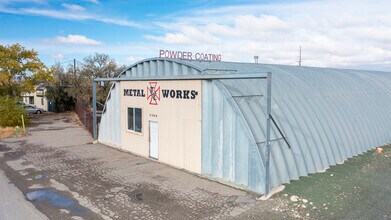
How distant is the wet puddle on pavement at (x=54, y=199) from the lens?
908 centimetres

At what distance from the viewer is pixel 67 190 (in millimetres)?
10508

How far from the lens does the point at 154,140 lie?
14.5 metres

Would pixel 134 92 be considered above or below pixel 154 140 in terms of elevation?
above

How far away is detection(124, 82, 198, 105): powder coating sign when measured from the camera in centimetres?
1262

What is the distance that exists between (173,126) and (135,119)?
128 inches

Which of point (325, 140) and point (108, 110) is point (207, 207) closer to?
point (325, 140)

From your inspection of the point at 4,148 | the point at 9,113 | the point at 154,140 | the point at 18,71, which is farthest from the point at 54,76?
the point at 154,140

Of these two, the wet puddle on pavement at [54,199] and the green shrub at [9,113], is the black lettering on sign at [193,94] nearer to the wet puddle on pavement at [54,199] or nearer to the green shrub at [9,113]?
the wet puddle on pavement at [54,199]

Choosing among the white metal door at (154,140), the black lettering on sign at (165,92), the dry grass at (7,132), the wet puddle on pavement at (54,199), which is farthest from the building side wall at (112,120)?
the dry grass at (7,132)

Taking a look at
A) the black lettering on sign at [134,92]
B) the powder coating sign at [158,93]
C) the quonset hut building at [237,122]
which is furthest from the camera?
the black lettering on sign at [134,92]

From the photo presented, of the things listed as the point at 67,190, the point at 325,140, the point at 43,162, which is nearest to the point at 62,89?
the point at 43,162

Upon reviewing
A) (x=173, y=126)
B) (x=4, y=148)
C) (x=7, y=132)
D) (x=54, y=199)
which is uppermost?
(x=173, y=126)

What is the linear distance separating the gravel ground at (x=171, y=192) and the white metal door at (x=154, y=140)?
1.83ft

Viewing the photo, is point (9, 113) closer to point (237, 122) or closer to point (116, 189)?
point (116, 189)
